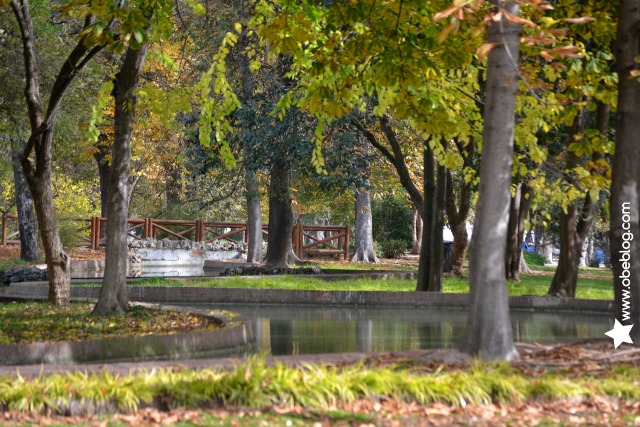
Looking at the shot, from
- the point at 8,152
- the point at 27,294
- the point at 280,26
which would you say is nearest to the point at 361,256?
the point at 8,152

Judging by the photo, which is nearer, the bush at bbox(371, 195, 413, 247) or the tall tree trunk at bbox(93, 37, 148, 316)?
the tall tree trunk at bbox(93, 37, 148, 316)

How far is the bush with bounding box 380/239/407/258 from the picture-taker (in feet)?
145

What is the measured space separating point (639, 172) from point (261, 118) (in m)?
15.4

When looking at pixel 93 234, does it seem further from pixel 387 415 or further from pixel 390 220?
pixel 387 415

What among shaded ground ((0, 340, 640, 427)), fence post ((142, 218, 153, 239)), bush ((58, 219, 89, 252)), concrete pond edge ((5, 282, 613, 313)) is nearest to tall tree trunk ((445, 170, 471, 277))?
concrete pond edge ((5, 282, 613, 313))

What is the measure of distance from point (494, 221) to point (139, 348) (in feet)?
15.1

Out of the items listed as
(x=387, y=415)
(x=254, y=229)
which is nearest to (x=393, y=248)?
(x=254, y=229)

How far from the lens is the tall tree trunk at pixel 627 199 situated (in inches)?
423

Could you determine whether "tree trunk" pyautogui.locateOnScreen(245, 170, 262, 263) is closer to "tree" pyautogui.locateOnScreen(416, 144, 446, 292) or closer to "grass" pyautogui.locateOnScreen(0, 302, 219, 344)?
"tree" pyautogui.locateOnScreen(416, 144, 446, 292)

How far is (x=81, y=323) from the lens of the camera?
523 inches

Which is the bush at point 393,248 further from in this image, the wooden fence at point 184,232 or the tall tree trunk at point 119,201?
the tall tree trunk at point 119,201

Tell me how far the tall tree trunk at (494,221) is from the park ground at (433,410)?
0.60 metres

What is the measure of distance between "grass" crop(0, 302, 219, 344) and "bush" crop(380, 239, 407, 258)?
29140 millimetres

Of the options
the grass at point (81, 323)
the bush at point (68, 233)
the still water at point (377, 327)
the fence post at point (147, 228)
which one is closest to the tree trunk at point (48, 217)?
the grass at point (81, 323)
